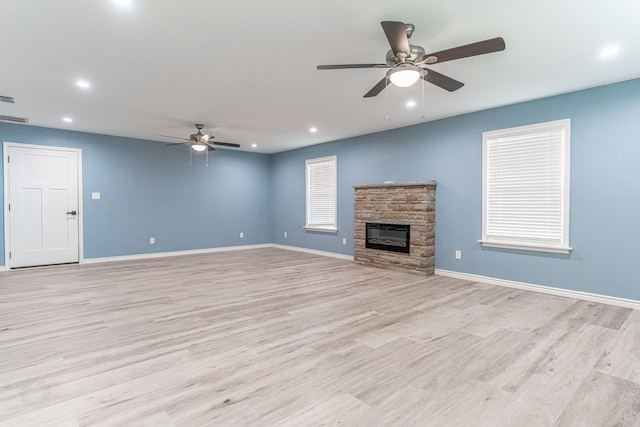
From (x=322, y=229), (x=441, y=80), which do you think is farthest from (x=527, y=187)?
(x=322, y=229)

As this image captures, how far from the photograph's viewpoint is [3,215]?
5.58m

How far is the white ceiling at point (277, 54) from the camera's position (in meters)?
2.33

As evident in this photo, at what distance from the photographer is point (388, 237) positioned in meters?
5.88

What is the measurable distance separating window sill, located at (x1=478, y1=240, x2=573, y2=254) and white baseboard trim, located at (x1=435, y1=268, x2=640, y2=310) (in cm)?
48

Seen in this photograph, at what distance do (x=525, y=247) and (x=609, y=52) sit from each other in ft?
7.92

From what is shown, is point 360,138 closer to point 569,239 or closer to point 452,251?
point 452,251

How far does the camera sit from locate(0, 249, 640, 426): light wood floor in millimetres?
1825

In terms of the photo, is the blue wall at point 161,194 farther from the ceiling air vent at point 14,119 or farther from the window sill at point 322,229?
the window sill at point 322,229

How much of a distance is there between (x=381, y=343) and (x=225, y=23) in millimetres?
2831

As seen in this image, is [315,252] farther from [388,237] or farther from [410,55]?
[410,55]

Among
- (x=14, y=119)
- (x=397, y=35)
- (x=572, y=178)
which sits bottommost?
(x=572, y=178)

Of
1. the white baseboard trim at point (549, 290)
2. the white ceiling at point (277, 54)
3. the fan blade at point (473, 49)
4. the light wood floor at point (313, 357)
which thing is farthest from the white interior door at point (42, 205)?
the white baseboard trim at point (549, 290)

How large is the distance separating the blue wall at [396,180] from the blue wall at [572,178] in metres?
0.01

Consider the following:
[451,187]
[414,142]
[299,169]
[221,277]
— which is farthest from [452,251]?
[299,169]
